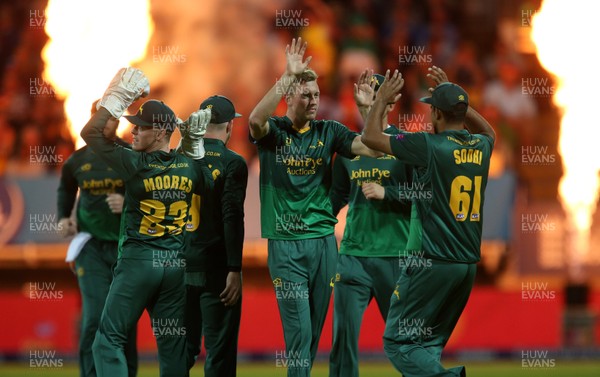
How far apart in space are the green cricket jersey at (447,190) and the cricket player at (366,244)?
110cm

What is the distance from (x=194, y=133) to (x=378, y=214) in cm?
190

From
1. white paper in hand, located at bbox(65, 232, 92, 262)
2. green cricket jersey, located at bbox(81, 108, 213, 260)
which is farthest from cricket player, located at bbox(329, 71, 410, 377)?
white paper in hand, located at bbox(65, 232, 92, 262)

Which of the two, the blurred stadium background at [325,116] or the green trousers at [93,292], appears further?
the blurred stadium background at [325,116]

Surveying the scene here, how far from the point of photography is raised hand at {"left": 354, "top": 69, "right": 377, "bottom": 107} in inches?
364

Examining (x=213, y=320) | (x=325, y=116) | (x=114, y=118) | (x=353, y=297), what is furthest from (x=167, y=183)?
(x=325, y=116)

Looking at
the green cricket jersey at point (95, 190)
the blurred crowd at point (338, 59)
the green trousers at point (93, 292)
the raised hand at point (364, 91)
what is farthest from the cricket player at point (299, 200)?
the blurred crowd at point (338, 59)

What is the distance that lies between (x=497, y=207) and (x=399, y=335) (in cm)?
768

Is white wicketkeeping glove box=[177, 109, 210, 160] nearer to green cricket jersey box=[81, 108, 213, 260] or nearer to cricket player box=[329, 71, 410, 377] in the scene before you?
green cricket jersey box=[81, 108, 213, 260]

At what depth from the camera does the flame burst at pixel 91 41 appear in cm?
1853

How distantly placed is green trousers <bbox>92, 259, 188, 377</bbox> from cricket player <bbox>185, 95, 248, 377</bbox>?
2.45 ft

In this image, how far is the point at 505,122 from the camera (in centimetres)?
1808

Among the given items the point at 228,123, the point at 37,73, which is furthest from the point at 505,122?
the point at 228,123

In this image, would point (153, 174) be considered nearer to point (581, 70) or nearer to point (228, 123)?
point (228, 123)

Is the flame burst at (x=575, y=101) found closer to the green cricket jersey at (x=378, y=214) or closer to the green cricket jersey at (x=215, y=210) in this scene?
the green cricket jersey at (x=378, y=214)
